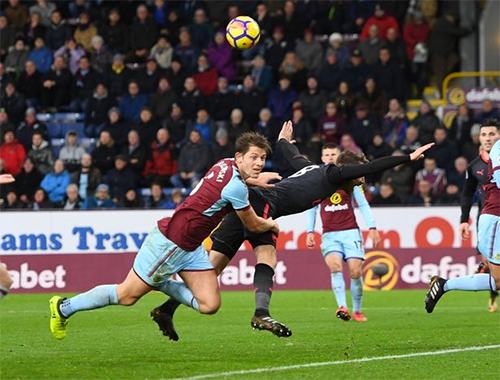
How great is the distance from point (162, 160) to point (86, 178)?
5.28ft

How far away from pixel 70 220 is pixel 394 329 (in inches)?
371

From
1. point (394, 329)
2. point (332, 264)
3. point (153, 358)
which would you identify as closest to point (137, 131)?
point (332, 264)

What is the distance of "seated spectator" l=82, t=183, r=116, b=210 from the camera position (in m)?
22.7

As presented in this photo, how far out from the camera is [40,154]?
24234 mm

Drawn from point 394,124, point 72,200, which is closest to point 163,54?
point 72,200

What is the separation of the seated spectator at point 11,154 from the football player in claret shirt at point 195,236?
14.0 metres

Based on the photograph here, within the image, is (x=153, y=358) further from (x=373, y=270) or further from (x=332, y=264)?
(x=373, y=270)

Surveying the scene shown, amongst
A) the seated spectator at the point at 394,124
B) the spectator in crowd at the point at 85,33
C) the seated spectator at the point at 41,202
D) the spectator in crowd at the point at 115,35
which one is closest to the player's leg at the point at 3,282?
the seated spectator at the point at 41,202

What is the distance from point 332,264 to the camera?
1491cm

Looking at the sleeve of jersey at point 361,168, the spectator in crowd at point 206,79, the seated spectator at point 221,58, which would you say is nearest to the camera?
the sleeve of jersey at point 361,168

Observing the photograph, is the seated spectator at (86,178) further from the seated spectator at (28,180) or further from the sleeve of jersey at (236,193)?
the sleeve of jersey at (236,193)

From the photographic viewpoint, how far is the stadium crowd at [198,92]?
23.4 m

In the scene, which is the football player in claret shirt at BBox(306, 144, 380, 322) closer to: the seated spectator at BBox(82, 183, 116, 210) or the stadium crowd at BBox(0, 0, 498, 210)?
the stadium crowd at BBox(0, 0, 498, 210)

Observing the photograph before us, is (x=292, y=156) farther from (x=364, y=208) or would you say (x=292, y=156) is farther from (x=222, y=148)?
(x=222, y=148)
